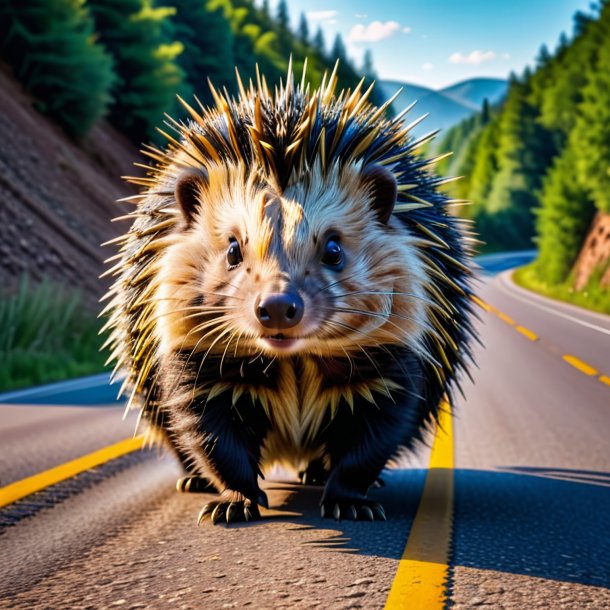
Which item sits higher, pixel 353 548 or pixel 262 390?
pixel 262 390

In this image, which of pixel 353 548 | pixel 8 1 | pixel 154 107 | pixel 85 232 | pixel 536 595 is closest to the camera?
pixel 536 595

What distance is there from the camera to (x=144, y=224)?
14.4 ft

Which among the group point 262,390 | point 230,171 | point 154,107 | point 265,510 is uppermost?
point 154,107

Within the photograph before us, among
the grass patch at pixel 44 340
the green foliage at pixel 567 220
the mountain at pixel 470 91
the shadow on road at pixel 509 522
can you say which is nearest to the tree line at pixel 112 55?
the grass patch at pixel 44 340

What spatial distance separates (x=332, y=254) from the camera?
12.1 feet

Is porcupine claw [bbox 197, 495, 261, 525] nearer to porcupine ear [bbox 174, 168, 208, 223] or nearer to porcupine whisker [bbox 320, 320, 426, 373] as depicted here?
porcupine whisker [bbox 320, 320, 426, 373]

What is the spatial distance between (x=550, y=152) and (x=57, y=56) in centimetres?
5310

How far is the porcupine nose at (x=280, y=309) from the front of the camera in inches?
129

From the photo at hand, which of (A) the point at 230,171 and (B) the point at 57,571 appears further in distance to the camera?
(A) the point at 230,171

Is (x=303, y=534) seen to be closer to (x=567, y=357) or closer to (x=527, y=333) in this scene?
(x=567, y=357)

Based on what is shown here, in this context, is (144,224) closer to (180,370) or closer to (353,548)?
(180,370)

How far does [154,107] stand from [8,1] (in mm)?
7835

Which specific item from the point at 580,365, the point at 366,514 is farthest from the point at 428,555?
the point at 580,365

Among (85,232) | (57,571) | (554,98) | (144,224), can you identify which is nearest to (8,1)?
(85,232)
